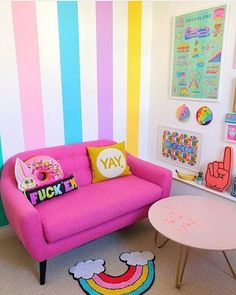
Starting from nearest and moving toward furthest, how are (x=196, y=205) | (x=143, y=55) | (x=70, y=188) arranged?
1. (x=196, y=205)
2. (x=70, y=188)
3. (x=143, y=55)

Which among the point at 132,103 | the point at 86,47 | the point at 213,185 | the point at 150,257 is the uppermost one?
the point at 86,47

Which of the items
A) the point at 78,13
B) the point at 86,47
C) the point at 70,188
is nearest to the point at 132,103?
the point at 86,47

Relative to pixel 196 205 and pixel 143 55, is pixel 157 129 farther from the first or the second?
pixel 196 205

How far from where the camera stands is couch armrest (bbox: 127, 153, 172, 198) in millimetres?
2256

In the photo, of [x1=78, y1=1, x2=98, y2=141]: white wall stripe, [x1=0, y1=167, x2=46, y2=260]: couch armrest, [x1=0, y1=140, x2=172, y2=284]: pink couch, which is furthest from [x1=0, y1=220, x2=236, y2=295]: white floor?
[x1=78, y1=1, x2=98, y2=141]: white wall stripe

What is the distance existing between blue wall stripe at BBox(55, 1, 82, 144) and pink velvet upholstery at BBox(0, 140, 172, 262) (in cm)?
20

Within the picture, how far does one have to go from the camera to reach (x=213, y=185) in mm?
2420

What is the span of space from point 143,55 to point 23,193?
1.97m

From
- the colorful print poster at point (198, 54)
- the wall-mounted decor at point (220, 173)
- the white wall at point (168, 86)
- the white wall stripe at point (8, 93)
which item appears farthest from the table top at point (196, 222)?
the white wall stripe at point (8, 93)

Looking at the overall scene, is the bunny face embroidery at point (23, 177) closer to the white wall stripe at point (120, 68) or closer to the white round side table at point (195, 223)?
the white round side table at point (195, 223)

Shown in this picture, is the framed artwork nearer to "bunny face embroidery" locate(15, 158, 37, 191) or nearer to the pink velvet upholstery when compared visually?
the pink velvet upholstery

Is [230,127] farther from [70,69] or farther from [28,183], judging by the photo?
[28,183]

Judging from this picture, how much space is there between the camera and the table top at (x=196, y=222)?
1545mm

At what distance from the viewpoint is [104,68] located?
2.62m
